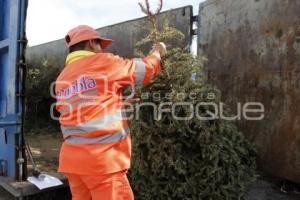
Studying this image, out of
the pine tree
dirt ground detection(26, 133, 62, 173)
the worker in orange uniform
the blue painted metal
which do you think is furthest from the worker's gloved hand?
dirt ground detection(26, 133, 62, 173)

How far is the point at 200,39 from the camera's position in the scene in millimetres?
4707

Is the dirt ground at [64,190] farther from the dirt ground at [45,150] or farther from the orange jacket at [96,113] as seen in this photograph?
the orange jacket at [96,113]

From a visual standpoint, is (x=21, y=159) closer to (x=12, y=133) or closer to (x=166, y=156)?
(x=12, y=133)

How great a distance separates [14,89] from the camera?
12.7 ft

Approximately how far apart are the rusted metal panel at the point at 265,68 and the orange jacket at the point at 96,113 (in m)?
1.59

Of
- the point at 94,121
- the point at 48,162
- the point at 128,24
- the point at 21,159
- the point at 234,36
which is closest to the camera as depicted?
the point at 94,121

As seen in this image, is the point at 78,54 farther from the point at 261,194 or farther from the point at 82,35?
the point at 261,194

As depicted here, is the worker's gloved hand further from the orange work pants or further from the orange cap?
the orange work pants

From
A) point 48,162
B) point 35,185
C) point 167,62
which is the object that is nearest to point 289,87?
point 167,62

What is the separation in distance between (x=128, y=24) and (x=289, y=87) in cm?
353

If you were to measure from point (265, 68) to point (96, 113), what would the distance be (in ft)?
6.42

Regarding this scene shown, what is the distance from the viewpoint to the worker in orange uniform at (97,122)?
8.56ft

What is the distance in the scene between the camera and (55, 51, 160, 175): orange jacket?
2.63 metres

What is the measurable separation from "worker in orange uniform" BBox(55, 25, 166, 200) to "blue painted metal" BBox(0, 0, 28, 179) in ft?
3.98
